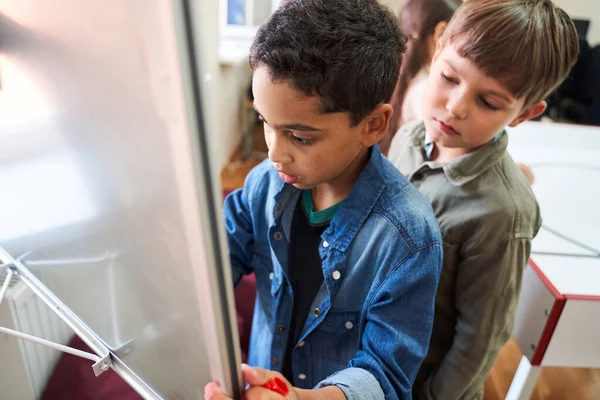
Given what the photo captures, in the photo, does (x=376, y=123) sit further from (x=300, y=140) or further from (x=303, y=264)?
(x=303, y=264)

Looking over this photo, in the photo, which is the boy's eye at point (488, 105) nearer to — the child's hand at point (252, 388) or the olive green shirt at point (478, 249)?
the olive green shirt at point (478, 249)

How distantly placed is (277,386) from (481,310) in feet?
1.47

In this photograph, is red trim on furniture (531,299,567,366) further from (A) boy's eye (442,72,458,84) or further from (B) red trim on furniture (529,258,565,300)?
(A) boy's eye (442,72,458,84)

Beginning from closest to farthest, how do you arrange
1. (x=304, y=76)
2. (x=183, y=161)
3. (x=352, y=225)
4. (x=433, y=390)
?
1. (x=183, y=161)
2. (x=304, y=76)
3. (x=352, y=225)
4. (x=433, y=390)

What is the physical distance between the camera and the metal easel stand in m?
0.46

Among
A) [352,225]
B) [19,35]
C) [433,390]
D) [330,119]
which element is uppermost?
[19,35]

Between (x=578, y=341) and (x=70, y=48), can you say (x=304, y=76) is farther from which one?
(x=578, y=341)

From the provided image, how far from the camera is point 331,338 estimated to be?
620 millimetres

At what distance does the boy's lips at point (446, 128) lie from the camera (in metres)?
0.72

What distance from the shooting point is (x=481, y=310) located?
710mm

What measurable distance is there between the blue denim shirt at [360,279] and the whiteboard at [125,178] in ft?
0.73

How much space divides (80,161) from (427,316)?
42 centimetres

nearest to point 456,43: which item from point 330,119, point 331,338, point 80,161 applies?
point 330,119

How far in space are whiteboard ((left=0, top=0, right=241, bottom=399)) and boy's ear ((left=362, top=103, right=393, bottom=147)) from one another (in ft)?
1.06
